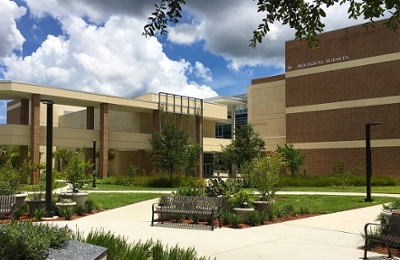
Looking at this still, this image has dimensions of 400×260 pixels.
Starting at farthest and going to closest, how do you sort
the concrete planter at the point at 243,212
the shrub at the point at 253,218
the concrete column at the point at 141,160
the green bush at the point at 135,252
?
the concrete column at the point at 141,160, the concrete planter at the point at 243,212, the shrub at the point at 253,218, the green bush at the point at 135,252

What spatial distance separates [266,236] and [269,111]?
39.9 metres

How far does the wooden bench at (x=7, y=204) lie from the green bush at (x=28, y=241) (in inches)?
291

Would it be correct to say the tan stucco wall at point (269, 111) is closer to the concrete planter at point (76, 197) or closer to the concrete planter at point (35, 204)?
the concrete planter at point (76, 197)

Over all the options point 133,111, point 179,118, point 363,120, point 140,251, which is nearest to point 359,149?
point 363,120

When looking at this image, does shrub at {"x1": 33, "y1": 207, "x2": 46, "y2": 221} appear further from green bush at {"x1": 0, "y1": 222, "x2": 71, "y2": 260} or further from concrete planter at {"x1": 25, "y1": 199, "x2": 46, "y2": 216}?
green bush at {"x1": 0, "y1": 222, "x2": 71, "y2": 260}

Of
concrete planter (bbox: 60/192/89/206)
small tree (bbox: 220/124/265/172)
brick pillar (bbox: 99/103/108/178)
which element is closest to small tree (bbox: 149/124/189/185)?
brick pillar (bbox: 99/103/108/178)

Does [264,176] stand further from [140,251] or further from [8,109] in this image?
[8,109]

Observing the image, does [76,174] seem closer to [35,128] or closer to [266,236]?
[266,236]

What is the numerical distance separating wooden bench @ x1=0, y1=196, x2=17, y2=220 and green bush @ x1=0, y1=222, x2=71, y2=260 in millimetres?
7393

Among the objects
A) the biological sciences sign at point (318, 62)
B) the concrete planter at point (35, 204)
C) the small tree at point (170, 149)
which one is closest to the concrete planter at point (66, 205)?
the concrete planter at point (35, 204)

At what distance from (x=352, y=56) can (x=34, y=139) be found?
2843 centimetres

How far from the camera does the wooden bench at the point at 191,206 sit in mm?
11562

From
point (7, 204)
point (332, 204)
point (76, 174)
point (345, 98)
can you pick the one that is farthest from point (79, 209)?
point (345, 98)

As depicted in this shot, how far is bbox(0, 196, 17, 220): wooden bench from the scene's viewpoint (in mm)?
12602
